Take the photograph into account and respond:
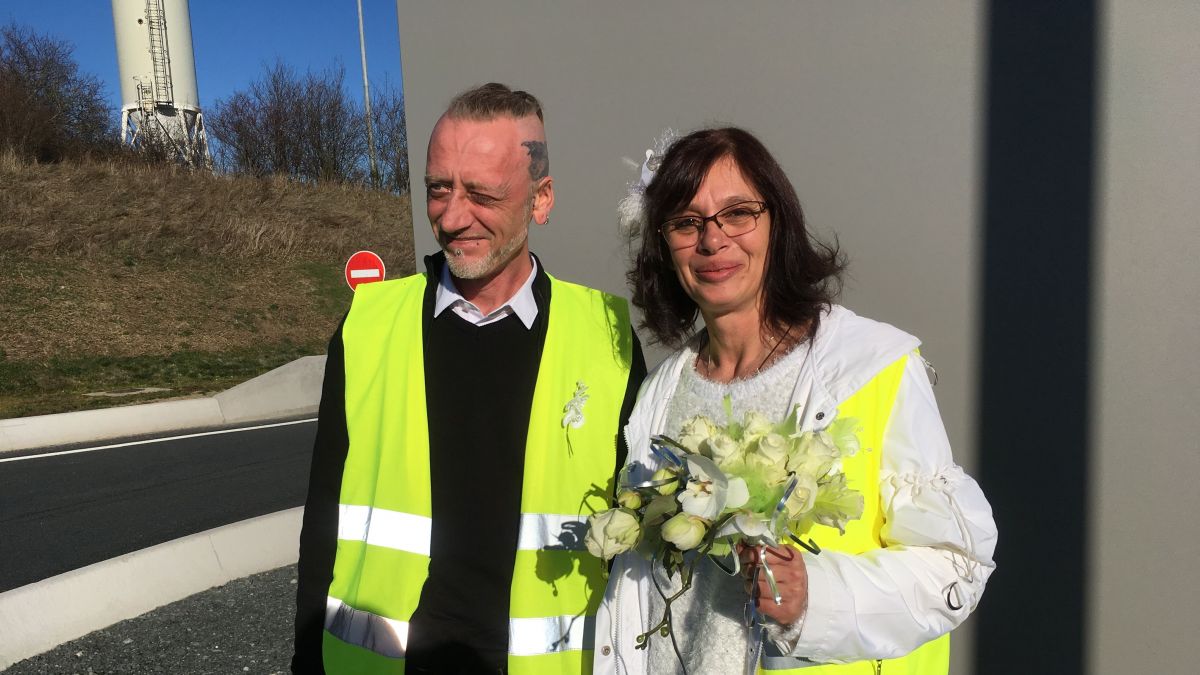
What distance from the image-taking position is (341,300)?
23.9m

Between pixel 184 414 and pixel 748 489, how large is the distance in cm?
1359

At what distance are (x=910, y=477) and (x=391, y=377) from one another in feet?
4.57

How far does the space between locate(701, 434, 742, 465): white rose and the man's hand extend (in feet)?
0.60

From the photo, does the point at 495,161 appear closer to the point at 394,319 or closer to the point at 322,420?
the point at 394,319

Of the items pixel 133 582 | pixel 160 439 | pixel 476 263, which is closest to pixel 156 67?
pixel 160 439

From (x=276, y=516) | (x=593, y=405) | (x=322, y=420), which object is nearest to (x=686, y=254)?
(x=593, y=405)

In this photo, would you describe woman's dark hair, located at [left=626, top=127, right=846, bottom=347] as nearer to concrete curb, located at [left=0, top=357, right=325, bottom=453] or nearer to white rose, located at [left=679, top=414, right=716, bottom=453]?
white rose, located at [left=679, top=414, right=716, bottom=453]

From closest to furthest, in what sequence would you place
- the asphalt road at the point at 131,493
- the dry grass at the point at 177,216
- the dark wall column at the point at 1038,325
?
the dark wall column at the point at 1038,325 → the asphalt road at the point at 131,493 → the dry grass at the point at 177,216

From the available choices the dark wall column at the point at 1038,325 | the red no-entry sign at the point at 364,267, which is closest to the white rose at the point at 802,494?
the dark wall column at the point at 1038,325

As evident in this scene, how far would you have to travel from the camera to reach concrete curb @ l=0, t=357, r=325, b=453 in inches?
460

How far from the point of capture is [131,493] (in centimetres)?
877

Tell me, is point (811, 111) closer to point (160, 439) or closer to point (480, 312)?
point (480, 312)

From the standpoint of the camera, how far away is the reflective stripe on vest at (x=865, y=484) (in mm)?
1758

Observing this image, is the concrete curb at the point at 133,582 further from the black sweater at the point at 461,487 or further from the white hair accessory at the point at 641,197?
the white hair accessory at the point at 641,197
